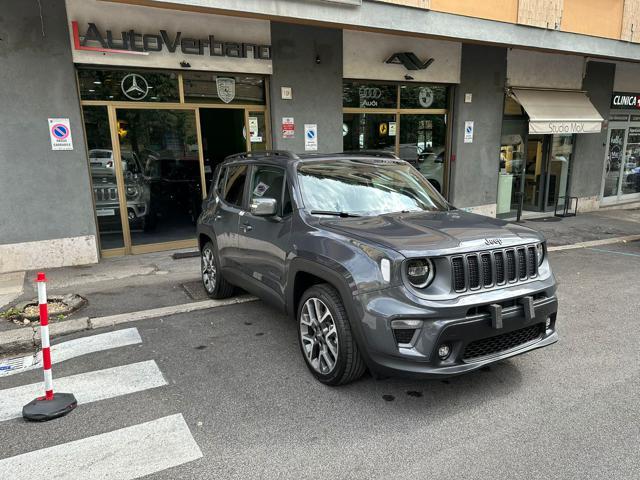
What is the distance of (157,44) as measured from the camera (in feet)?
25.5

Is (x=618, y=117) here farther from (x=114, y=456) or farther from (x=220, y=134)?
(x=114, y=456)

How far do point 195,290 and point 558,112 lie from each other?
33.6 ft

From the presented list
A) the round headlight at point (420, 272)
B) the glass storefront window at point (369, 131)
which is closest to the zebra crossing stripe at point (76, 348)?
the round headlight at point (420, 272)

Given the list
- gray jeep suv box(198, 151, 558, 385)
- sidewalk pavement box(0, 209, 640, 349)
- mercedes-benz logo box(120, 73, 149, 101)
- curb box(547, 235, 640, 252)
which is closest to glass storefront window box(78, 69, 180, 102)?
mercedes-benz logo box(120, 73, 149, 101)

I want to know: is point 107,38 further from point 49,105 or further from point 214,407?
point 214,407

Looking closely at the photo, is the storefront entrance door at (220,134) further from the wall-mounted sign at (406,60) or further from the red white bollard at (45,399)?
the red white bollard at (45,399)

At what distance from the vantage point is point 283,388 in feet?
12.2

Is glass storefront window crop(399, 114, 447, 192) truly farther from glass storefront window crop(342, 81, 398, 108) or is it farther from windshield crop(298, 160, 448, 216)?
windshield crop(298, 160, 448, 216)

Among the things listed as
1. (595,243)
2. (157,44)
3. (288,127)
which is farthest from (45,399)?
(595,243)

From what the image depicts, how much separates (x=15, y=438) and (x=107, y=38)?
6376 millimetres

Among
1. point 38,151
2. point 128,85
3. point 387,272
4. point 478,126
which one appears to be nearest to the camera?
point 387,272

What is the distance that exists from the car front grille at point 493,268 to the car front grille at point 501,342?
0.38 m

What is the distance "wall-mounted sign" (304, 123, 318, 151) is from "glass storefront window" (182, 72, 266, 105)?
3.32 ft

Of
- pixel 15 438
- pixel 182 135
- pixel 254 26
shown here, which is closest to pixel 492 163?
pixel 254 26
